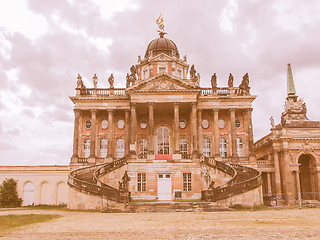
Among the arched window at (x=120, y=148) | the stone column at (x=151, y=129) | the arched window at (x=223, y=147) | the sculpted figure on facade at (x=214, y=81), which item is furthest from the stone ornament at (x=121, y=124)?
the arched window at (x=223, y=147)

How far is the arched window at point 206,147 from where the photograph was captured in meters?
42.0

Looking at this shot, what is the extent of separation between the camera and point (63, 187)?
45344mm

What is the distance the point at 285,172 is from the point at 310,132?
6.18m

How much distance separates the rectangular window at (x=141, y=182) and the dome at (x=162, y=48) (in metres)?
20.0

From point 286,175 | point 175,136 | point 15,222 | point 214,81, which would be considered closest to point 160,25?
point 214,81

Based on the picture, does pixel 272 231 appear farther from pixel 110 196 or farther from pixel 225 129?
pixel 225 129

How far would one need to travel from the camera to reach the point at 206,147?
1658 inches

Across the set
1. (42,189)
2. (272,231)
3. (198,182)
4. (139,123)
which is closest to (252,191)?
(198,182)

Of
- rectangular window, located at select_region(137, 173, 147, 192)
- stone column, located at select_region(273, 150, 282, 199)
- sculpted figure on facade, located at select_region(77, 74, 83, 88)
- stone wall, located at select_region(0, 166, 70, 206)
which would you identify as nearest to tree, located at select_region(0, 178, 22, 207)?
stone wall, located at select_region(0, 166, 70, 206)

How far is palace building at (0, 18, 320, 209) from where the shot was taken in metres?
36.2

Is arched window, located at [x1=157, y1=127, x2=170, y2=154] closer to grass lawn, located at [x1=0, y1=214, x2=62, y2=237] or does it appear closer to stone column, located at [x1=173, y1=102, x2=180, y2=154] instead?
stone column, located at [x1=173, y1=102, x2=180, y2=154]

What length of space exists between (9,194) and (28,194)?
288 cm

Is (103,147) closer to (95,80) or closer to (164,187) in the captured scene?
(95,80)

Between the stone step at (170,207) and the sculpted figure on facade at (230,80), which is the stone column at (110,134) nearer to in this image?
the sculpted figure on facade at (230,80)
